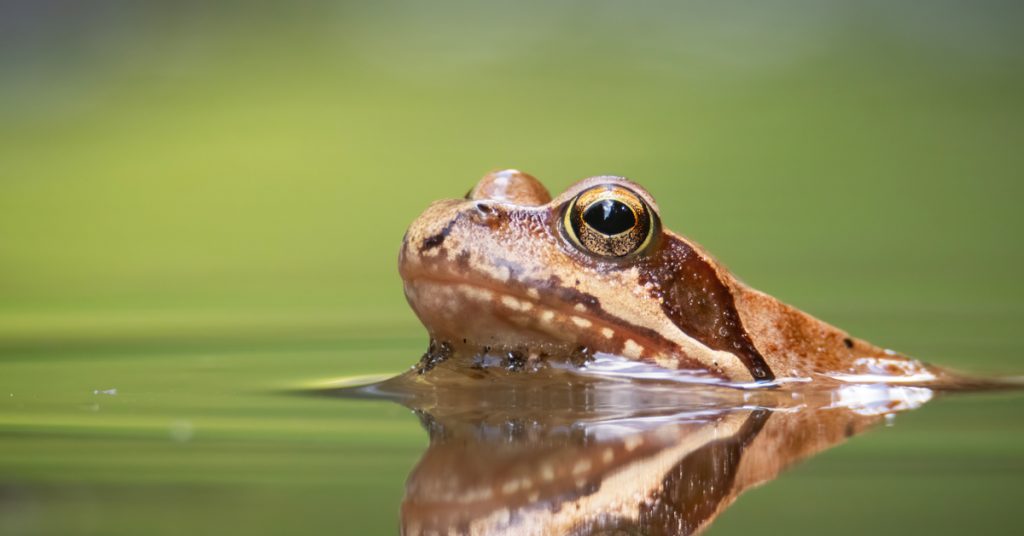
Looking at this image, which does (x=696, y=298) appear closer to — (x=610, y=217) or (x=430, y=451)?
(x=610, y=217)

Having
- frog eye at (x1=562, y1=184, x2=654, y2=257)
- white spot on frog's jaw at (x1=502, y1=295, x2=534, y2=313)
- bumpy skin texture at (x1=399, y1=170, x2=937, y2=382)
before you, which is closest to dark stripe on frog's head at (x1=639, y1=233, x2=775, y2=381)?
bumpy skin texture at (x1=399, y1=170, x2=937, y2=382)

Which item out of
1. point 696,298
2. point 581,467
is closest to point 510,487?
point 581,467

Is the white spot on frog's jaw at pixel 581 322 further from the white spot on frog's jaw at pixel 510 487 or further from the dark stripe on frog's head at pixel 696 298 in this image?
the white spot on frog's jaw at pixel 510 487

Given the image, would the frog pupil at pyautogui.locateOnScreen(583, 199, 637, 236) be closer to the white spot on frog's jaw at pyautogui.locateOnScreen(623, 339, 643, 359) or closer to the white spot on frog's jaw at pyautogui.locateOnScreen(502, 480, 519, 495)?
the white spot on frog's jaw at pyautogui.locateOnScreen(623, 339, 643, 359)

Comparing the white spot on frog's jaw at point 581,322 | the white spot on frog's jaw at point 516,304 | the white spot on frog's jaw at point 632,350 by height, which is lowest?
the white spot on frog's jaw at point 632,350

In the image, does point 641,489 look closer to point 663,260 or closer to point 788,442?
point 788,442

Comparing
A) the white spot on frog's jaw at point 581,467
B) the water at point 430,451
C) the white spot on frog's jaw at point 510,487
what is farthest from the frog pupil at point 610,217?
the white spot on frog's jaw at point 510,487
